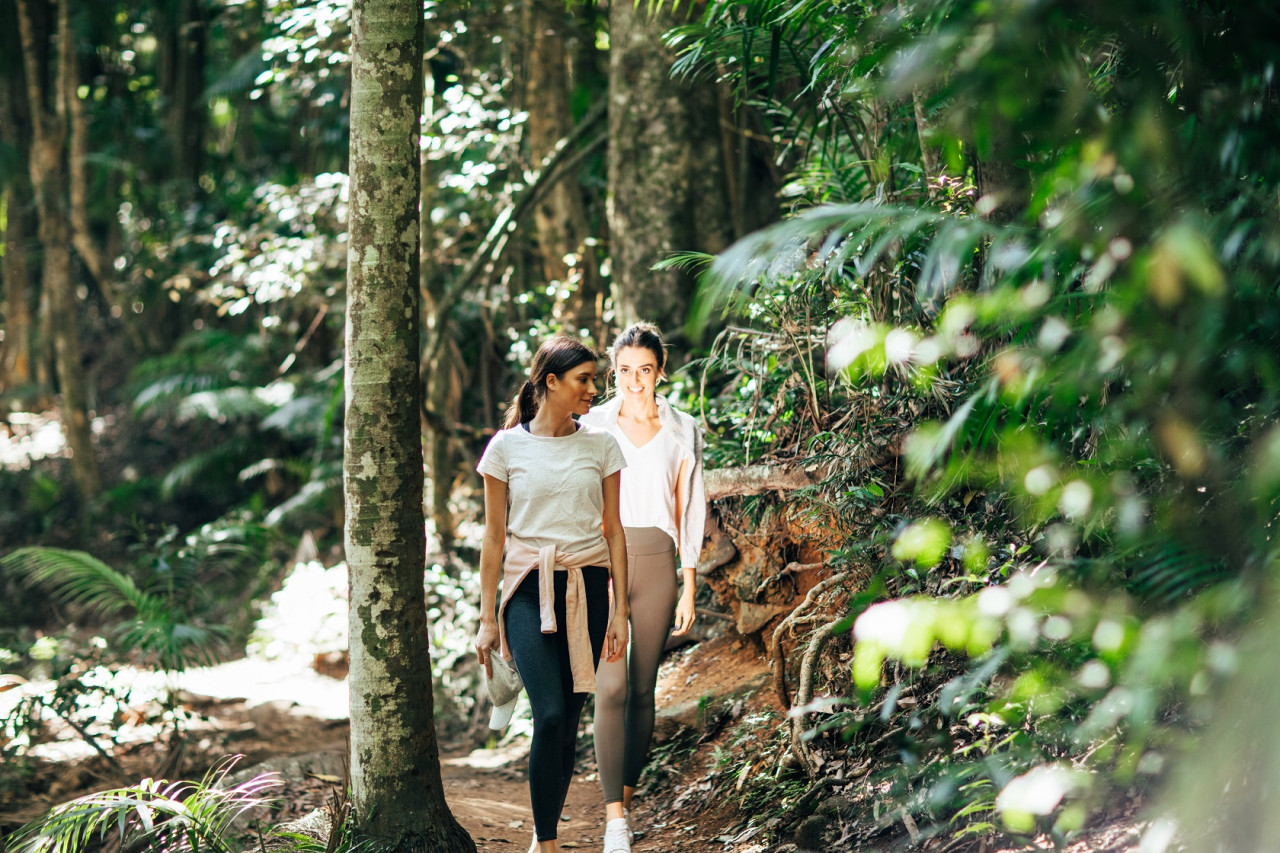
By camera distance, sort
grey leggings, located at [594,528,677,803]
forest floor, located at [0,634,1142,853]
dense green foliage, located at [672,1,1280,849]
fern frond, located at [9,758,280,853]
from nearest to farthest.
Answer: dense green foliage, located at [672,1,1280,849]
fern frond, located at [9,758,280,853]
forest floor, located at [0,634,1142,853]
grey leggings, located at [594,528,677,803]

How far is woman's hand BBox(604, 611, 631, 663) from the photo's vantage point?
161 inches

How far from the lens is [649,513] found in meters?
4.55

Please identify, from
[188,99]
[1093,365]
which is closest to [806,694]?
[1093,365]

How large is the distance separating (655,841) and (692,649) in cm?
233

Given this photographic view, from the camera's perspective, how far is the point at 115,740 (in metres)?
6.60

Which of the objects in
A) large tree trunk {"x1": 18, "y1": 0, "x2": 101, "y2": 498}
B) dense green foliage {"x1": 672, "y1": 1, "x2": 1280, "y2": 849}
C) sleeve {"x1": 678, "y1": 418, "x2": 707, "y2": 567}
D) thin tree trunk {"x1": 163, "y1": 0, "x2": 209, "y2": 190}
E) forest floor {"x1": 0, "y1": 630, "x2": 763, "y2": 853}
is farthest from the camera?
thin tree trunk {"x1": 163, "y1": 0, "x2": 209, "y2": 190}

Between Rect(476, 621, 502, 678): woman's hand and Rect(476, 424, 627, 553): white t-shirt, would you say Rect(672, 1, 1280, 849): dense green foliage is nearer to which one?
Rect(476, 424, 627, 553): white t-shirt

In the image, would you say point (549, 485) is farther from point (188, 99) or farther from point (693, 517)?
point (188, 99)

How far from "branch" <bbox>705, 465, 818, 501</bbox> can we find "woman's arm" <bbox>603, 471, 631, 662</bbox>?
1288 millimetres

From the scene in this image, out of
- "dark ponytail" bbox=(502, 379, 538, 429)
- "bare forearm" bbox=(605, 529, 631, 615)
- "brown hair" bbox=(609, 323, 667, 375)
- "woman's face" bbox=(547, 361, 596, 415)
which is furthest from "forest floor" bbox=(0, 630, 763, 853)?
"brown hair" bbox=(609, 323, 667, 375)

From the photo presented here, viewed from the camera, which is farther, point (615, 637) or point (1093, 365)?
point (615, 637)

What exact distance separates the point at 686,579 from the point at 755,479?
3.17 ft

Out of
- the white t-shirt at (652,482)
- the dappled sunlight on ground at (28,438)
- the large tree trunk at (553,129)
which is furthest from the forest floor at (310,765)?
the dappled sunlight on ground at (28,438)

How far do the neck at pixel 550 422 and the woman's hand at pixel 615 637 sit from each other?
80 cm
